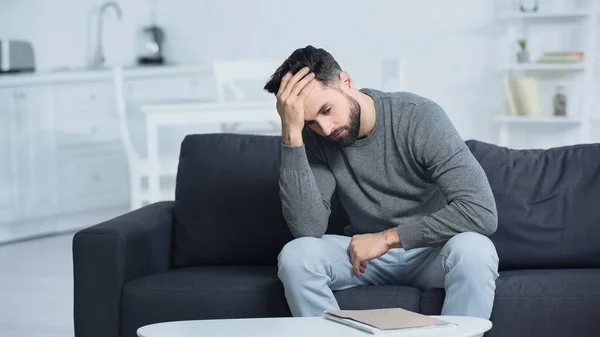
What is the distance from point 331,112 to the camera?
2.54m

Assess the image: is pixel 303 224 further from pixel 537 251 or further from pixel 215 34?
pixel 215 34

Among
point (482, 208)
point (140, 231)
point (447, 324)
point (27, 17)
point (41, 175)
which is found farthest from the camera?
point (27, 17)

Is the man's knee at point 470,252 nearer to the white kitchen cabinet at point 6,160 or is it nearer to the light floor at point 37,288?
the light floor at point 37,288

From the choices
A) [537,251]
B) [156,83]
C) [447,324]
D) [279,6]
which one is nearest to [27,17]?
[156,83]

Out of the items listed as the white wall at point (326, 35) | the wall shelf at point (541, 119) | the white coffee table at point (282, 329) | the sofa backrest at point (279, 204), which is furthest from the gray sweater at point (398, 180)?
the white wall at point (326, 35)

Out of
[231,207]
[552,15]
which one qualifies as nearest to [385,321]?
[231,207]

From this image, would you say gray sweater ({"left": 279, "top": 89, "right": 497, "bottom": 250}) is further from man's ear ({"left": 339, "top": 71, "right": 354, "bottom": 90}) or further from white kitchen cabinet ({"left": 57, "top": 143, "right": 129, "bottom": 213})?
white kitchen cabinet ({"left": 57, "top": 143, "right": 129, "bottom": 213})

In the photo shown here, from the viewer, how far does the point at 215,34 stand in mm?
6902

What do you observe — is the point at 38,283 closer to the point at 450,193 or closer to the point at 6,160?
the point at 6,160

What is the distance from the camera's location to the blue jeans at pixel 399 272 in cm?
239

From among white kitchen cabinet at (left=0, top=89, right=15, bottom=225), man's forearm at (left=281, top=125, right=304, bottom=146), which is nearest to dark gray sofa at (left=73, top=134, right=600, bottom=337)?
man's forearm at (left=281, top=125, right=304, bottom=146)

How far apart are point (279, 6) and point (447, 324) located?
482 cm

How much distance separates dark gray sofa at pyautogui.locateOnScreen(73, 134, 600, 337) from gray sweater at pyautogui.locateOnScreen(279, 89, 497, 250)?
0.18 meters

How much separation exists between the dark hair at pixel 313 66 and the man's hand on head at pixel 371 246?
390 mm
